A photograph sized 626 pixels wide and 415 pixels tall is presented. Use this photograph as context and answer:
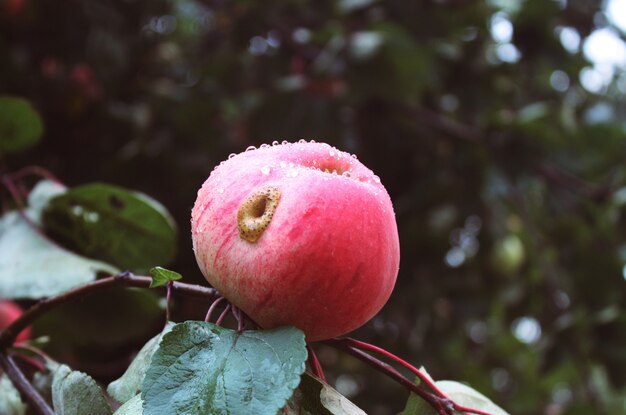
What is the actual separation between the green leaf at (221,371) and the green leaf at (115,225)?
0.29 m

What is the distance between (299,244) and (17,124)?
58cm

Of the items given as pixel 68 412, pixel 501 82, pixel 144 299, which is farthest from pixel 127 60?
pixel 68 412

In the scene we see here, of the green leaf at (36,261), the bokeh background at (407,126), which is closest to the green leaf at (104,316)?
the green leaf at (36,261)

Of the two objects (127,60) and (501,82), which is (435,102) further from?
(127,60)

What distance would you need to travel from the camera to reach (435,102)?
1.60 meters

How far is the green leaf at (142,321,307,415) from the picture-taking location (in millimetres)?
344

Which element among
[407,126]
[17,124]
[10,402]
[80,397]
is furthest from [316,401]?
[407,126]

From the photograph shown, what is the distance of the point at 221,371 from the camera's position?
36 centimetres

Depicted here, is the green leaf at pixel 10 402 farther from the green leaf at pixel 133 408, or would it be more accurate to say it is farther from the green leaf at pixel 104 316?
the green leaf at pixel 133 408

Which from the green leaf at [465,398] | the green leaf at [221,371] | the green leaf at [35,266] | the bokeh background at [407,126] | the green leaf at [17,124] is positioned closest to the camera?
the green leaf at [221,371]

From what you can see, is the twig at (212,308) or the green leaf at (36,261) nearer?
the twig at (212,308)

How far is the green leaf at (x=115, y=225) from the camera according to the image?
25.7 inches

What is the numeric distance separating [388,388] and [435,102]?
2.35ft

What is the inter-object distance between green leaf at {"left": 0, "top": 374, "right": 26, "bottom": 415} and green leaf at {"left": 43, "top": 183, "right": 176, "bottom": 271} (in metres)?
0.17
